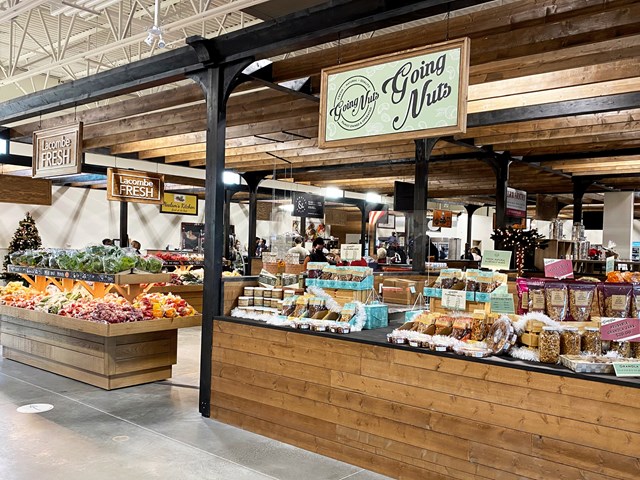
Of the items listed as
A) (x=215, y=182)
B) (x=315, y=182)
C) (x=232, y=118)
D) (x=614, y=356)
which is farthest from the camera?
(x=315, y=182)

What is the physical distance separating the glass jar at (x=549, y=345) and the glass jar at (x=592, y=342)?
16 centimetres

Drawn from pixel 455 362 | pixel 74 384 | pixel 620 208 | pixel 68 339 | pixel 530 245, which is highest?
pixel 620 208

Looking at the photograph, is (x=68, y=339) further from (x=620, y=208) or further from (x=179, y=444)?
(x=620, y=208)

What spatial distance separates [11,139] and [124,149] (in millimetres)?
2060

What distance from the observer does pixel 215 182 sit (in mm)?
5066

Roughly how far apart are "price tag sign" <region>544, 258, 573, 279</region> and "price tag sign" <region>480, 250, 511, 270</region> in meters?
0.49

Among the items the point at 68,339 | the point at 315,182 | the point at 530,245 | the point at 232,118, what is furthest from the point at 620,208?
the point at 68,339

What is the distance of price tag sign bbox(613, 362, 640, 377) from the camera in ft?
9.86

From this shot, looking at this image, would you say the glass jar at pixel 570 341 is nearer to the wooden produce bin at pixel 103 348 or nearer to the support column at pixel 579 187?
the wooden produce bin at pixel 103 348

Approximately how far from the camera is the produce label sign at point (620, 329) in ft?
10.4

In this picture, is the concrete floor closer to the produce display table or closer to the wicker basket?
the produce display table

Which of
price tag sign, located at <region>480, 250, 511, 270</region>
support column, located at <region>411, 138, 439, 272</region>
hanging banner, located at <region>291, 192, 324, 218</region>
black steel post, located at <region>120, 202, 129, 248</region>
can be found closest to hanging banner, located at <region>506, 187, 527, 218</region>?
support column, located at <region>411, 138, 439, 272</region>

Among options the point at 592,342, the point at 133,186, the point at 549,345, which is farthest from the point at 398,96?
the point at 133,186

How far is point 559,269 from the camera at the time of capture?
384cm
